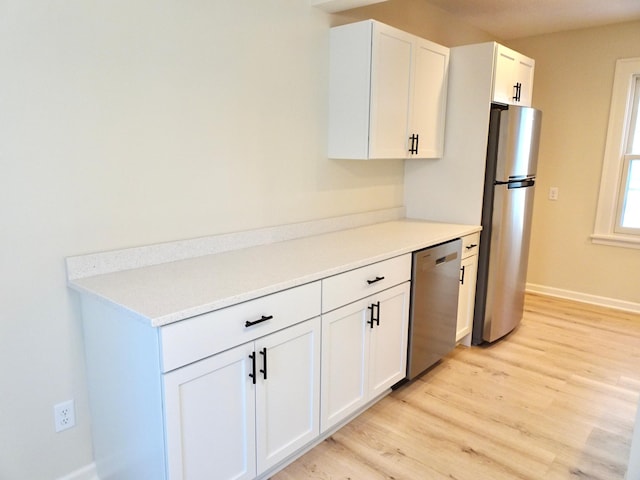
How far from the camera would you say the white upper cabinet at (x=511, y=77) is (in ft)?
10.1

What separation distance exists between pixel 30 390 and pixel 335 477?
1275mm

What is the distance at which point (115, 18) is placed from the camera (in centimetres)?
177

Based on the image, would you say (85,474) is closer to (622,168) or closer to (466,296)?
(466,296)

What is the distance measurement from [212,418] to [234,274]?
55cm

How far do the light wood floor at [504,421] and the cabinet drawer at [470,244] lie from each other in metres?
0.72

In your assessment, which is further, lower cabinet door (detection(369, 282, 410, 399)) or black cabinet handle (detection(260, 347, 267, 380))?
lower cabinet door (detection(369, 282, 410, 399))

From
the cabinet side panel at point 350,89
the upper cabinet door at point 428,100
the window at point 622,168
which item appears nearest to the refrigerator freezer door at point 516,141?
the upper cabinet door at point 428,100

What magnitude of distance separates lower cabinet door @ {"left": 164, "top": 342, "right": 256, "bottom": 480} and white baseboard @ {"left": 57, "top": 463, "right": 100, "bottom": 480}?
2.08 ft

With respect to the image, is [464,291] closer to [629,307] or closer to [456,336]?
[456,336]

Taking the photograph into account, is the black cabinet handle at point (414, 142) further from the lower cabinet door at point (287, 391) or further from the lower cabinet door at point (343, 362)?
the lower cabinet door at point (287, 391)

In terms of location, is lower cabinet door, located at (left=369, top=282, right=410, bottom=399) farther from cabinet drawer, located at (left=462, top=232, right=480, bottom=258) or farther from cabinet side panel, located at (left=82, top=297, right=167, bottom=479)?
cabinet side panel, located at (left=82, top=297, right=167, bottom=479)

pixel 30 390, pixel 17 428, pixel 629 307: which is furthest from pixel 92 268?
pixel 629 307

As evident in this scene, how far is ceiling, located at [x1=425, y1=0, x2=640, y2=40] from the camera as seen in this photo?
11.2 feet

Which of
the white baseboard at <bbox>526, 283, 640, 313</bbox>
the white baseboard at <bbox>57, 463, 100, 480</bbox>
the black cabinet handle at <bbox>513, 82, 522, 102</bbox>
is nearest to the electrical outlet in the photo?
the white baseboard at <bbox>57, 463, 100, 480</bbox>
